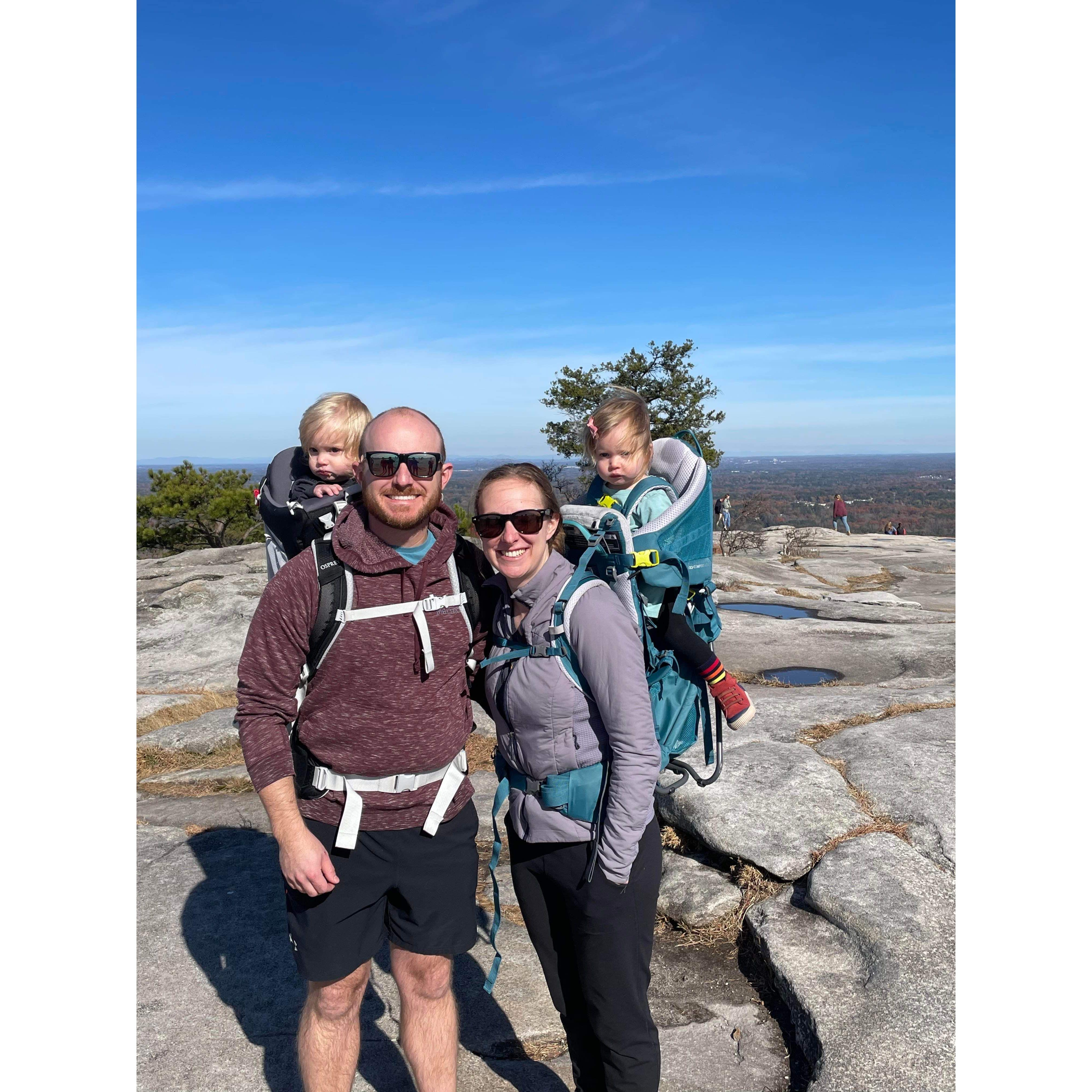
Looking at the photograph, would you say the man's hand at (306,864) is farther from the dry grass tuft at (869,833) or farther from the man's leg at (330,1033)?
the dry grass tuft at (869,833)

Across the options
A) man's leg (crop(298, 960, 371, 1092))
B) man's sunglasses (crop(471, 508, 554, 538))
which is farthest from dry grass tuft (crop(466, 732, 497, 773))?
man's sunglasses (crop(471, 508, 554, 538))

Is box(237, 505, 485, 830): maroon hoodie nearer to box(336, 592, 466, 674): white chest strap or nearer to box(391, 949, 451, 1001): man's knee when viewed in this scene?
box(336, 592, 466, 674): white chest strap

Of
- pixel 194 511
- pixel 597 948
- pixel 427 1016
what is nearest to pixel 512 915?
pixel 427 1016

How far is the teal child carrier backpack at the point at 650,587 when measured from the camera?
2.55 metres

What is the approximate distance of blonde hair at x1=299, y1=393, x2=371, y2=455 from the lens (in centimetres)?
347

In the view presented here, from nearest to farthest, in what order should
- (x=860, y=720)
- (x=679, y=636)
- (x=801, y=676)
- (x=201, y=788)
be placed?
(x=679, y=636) → (x=201, y=788) → (x=860, y=720) → (x=801, y=676)

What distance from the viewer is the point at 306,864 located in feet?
8.32

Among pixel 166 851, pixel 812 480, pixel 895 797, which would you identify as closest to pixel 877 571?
pixel 895 797

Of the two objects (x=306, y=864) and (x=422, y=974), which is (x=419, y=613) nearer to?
(x=306, y=864)

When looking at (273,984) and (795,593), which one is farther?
(795,593)

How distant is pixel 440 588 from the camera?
2.74 metres

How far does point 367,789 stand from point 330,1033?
0.81 m

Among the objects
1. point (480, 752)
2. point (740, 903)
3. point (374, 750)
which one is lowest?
point (740, 903)
